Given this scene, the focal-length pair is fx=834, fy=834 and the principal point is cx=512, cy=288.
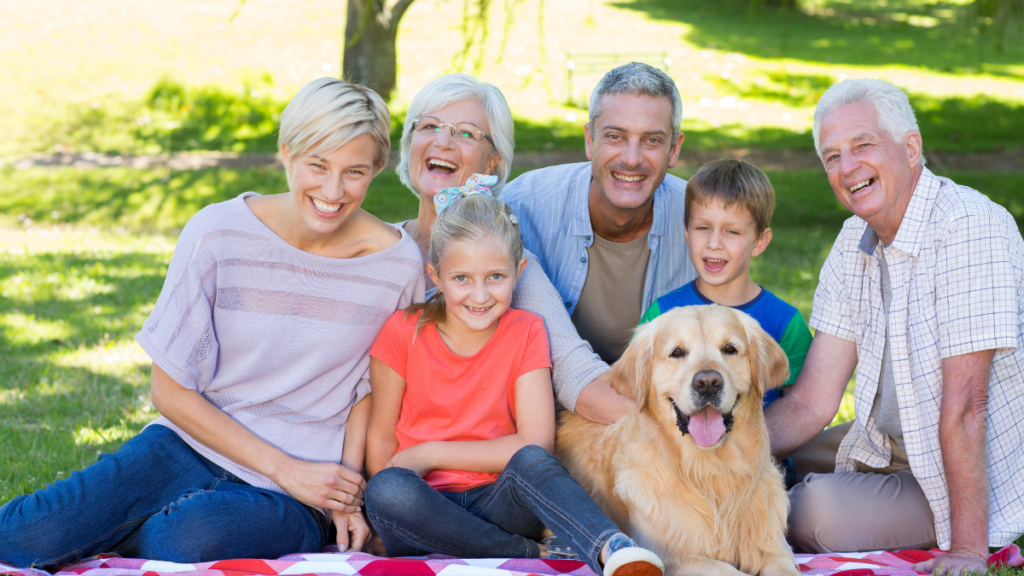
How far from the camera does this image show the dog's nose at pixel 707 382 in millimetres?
2766

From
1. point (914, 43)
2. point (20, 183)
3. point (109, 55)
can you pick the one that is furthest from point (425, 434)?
point (914, 43)

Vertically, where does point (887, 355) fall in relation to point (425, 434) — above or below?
above

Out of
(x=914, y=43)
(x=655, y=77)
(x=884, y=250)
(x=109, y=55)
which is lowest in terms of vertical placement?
(x=884, y=250)

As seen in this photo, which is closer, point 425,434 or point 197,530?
point 197,530

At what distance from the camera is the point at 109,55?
16016 mm

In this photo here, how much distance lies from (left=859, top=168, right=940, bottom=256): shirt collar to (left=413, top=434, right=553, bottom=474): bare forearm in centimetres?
160

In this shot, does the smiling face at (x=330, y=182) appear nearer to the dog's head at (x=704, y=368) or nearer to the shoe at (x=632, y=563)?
the dog's head at (x=704, y=368)

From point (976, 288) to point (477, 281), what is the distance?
5.84 feet

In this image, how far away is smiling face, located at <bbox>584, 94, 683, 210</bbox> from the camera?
150 inches

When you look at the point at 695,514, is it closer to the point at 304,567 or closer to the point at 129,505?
the point at 304,567

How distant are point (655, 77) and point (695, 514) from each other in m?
1.98

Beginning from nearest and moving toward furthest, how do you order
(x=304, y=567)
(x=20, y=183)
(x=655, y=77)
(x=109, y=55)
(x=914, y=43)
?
(x=304, y=567)
(x=655, y=77)
(x=20, y=183)
(x=109, y=55)
(x=914, y=43)

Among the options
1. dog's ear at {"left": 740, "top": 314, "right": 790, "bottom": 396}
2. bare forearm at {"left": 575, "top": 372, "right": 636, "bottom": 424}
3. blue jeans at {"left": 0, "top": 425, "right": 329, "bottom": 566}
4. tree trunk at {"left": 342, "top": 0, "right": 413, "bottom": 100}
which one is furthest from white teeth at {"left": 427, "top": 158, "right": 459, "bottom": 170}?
tree trunk at {"left": 342, "top": 0, "right": 413, "bottom": 100}

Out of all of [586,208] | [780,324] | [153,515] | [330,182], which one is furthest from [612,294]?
[153,515]
